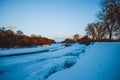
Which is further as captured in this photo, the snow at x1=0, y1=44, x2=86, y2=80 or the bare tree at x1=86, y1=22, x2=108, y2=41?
the bare tree at x1=86, y1=22, x2=108, y2=41

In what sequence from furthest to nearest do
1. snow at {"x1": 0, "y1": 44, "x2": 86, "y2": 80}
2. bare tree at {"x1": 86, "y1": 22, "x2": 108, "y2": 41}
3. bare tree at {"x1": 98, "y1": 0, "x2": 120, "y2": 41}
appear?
bare tree at {"x1": 86, "y1": 22, "x2": 108, "y2": 41} → bare tree at {"x1": 98, "y1": 0, "x2": 120, "y2": 41} → snow at {"x1": 0, "y1": 44, "x2": 86, "y2": 80}

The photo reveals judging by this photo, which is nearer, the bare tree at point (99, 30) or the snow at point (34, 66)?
the snow at point (34, 66)

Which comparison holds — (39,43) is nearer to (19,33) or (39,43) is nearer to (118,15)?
(19,33)

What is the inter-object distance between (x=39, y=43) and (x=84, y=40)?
5175 cm

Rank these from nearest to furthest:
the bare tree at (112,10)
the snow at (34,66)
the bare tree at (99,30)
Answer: the snow at (34,66), the bare tree at (112,10), the bare tree at (99,30)

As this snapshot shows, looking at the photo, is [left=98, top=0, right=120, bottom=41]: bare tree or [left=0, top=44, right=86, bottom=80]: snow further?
[left=98, top=0, right=120, bottom=41]: bare tree

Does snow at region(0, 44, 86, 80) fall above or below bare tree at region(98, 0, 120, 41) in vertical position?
below

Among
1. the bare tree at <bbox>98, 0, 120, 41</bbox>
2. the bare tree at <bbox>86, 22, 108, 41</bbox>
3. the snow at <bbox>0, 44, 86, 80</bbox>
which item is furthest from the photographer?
the bare tree at <bbox>86, 22, 108, 41</bbox>

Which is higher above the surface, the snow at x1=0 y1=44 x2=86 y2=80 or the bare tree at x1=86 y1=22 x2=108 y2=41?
the bare tree at x1=86 y1=22 x2=108 y2=41

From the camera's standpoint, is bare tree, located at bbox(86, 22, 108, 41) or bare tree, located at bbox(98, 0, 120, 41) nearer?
bare tree, located at bbox(98, 0, 120, 41)

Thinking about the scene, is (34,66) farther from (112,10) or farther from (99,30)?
(99,30)

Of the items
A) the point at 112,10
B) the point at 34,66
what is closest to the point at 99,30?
the point at 112,10

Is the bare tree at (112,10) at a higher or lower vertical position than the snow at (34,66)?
higher

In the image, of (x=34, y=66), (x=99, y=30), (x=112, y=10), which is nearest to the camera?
(x=34, y=66)
